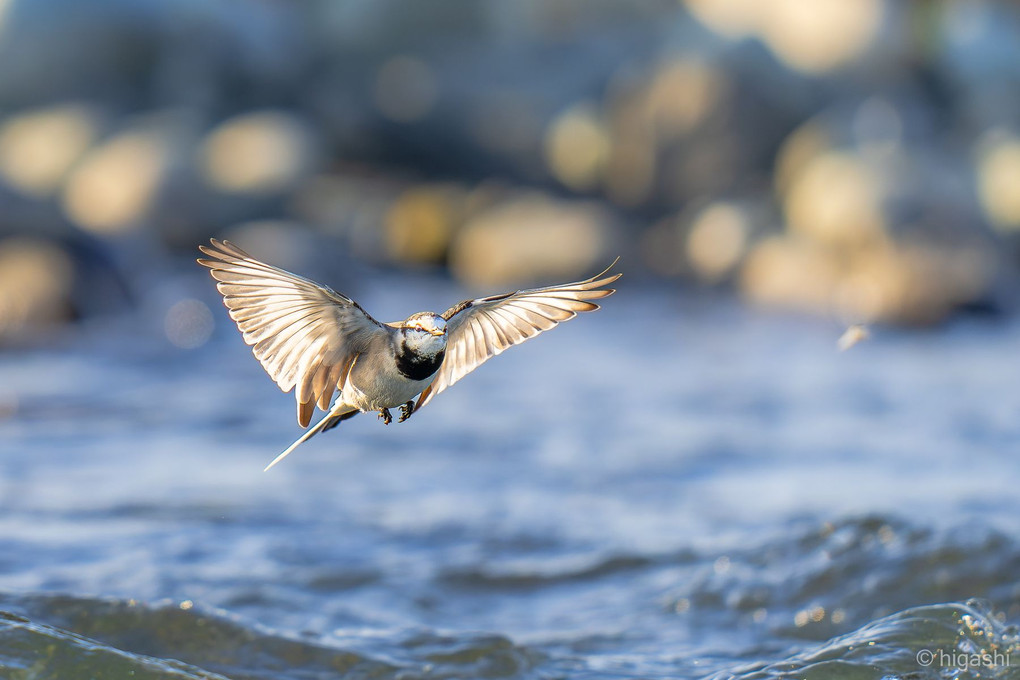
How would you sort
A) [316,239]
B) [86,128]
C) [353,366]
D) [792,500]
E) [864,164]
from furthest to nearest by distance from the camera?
[86,128] → [864,164] → [316,239] → [792,500] → [353,366]

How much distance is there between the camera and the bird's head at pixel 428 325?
9.90 ft

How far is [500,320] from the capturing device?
3484mm

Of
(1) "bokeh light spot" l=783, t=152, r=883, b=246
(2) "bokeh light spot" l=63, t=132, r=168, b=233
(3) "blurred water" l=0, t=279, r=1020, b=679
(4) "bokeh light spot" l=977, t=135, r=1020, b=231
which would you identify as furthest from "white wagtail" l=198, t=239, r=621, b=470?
(4) "bokeh light spot" l=977, t=135, r=1020, b=231

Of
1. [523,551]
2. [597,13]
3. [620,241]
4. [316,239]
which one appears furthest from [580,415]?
[597,13]

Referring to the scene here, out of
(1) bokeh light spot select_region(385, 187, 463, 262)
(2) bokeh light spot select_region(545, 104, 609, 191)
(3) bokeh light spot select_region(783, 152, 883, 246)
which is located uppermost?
(2) bokeh light spot select_region(545, 104, 609, 191)

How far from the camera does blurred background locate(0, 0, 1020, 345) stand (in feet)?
47.0

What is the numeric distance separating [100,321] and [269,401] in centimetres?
326

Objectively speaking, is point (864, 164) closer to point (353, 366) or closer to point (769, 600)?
point (769, 600)

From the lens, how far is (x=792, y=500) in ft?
22.0

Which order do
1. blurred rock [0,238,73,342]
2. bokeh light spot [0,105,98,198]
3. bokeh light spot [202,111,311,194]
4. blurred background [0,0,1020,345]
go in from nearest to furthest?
blurred rock [0,238,73,342] < blurred background [0,0,1020,345] < bokeh light spot [202,111,311,194] < bokeh light spot [0,105,98,198]

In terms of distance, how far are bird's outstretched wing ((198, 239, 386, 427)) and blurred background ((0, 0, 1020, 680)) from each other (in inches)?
67.5

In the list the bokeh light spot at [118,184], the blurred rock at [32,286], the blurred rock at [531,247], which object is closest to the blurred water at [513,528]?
→ the blurred rock at [32,286]

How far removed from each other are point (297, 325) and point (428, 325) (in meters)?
0.38

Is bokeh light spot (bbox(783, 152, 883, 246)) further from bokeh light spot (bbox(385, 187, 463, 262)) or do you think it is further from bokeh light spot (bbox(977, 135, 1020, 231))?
bokeh light spot (bbox(385, 187, 463, 262))
